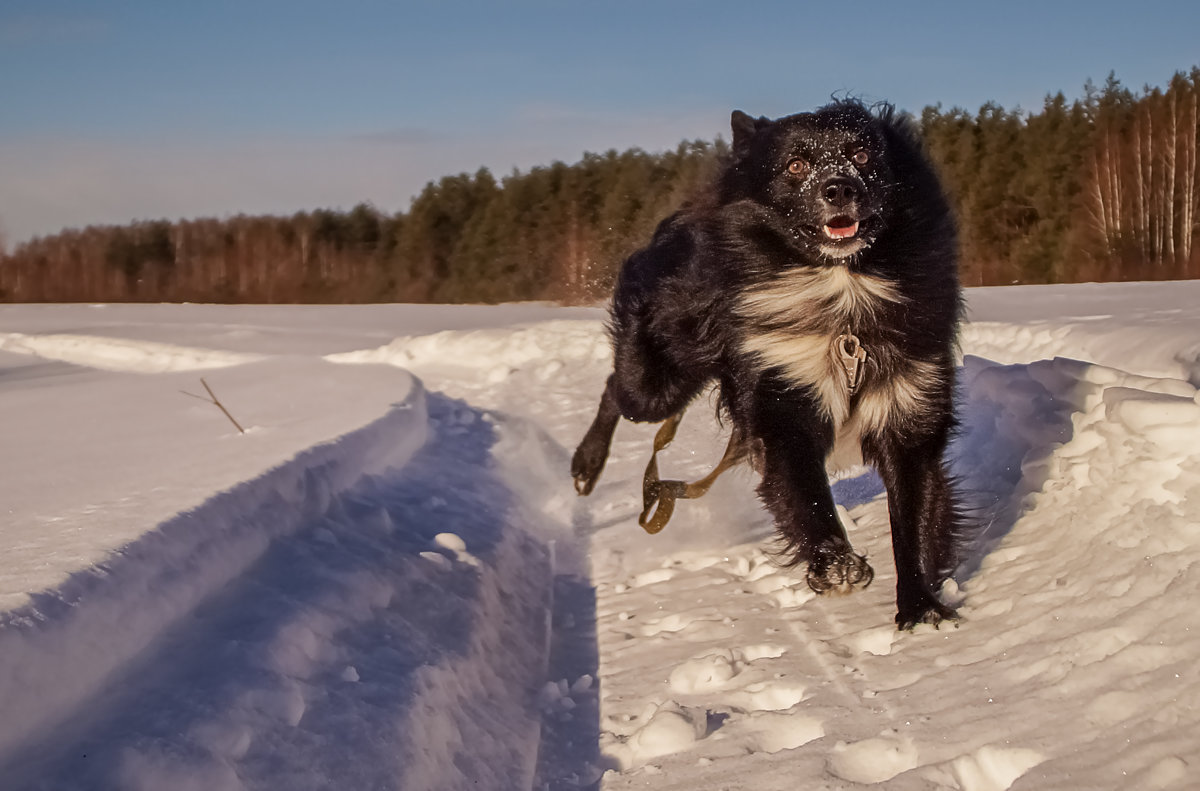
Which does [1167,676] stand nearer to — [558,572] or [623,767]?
[623,767]

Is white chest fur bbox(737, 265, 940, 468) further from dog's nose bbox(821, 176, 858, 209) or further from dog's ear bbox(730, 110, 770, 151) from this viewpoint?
dog's ear bbox(730, 110, 770, 151)

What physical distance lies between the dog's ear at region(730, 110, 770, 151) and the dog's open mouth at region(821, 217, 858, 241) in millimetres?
811

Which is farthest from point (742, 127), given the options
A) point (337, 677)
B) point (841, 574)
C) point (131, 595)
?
point (131, 595)

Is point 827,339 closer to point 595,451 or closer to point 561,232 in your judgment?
point 595,451

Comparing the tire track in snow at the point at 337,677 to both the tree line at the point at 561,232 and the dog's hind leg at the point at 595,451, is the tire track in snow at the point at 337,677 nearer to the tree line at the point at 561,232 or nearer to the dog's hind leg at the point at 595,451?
the dog's hind leg at the point at 595,451

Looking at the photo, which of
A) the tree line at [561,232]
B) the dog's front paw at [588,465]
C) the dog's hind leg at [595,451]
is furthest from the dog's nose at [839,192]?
the tree line at [561,232]

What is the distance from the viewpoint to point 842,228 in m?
4.11

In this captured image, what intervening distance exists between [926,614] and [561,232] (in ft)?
117

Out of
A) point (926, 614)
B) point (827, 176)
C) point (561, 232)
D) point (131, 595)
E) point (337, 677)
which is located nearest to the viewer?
point (131, 595)

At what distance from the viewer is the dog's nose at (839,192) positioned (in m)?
Answer: 4.05

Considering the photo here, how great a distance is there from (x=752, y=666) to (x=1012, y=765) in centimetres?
130

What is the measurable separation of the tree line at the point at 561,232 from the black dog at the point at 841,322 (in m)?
15.6

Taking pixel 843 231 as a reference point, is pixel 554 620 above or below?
below

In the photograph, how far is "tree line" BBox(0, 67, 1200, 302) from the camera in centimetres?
3055
